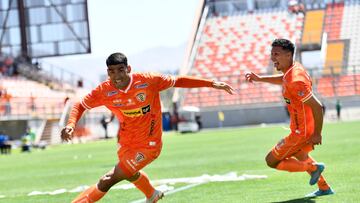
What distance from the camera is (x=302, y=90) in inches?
347

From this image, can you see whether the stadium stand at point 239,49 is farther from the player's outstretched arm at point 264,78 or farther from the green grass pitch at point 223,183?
the player's outstretched arm at point 264,78

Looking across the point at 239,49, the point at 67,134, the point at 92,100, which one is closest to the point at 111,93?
the point at 92,100

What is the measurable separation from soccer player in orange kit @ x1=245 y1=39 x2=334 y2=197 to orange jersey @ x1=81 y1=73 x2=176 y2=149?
4.89 ft

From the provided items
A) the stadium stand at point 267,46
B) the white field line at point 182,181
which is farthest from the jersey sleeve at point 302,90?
the stadium stand at point 267,46

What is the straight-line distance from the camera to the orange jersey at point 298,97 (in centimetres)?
882

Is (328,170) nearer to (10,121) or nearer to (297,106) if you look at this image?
(297,106)

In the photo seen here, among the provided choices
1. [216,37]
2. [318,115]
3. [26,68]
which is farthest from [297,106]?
[216,37]

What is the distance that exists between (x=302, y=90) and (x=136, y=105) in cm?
185

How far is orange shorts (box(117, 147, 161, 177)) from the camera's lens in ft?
27.8

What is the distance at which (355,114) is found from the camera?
48531mm

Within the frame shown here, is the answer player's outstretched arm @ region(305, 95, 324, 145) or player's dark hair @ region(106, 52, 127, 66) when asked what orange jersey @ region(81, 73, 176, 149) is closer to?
player's dark hair @ region(106, 52, 127, 66)

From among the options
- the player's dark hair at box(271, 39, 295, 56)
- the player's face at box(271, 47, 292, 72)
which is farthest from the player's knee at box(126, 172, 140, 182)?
the player's dark hair at box(271, 39, 295, 56)

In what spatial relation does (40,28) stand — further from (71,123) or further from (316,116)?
(316,116)

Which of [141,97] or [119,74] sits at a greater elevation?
[119,74]
